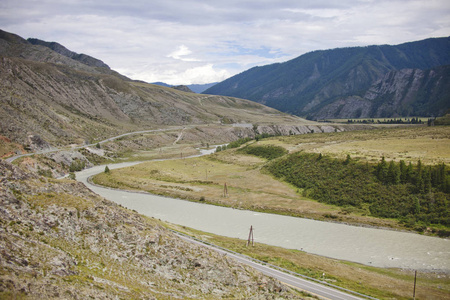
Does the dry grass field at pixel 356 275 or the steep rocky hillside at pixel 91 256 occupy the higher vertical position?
the steep rocky hillside at pixel 91 256

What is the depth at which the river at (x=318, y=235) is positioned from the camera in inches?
1591

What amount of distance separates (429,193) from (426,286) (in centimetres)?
2674

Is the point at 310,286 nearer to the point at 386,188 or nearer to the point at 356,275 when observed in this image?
the point at 356,275

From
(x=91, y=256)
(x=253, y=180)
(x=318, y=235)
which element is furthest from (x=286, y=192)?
(x=91, y=256)

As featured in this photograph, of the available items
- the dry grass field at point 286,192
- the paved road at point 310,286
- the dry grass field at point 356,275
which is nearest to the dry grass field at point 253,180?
the dry grass field at point 286,192

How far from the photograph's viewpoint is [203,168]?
102 metres

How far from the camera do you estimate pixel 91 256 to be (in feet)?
71.6

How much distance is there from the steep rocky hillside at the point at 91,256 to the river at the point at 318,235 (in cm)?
1938

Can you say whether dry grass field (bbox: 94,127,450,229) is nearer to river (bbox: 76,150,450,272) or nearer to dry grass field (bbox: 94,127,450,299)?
dry grass field (bbox: 94,127,450,299)

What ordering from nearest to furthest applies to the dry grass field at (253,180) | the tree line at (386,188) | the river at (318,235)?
the river at (318,235) → the tree line at (386,188) → the dry grass field at (253,180)

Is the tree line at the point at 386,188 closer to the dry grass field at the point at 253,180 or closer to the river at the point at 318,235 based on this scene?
the dry grass field at the point at 253,180

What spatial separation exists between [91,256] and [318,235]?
3533 centimetres

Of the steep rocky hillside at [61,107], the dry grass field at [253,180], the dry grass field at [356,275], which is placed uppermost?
the steep rocky hillside at [61,107]

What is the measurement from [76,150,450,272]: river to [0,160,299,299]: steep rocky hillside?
1938 cm
